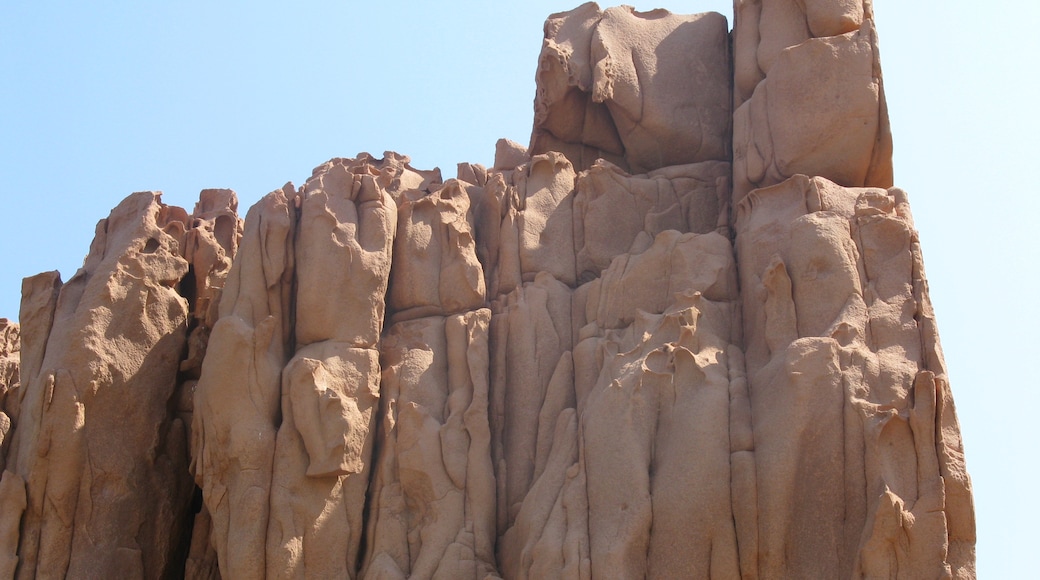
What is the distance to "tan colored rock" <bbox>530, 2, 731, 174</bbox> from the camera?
64.4 feet

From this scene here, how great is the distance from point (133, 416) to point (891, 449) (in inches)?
351

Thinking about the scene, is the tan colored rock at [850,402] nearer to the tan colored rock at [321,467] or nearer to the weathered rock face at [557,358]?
the weathered rock face at [557,358]

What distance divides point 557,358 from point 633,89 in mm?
4059

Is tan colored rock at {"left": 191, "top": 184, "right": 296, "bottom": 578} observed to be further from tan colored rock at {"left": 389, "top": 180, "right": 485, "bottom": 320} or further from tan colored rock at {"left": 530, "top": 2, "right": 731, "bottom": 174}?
tan colored rock at {"left": 530, "top": 2, "right": 731, "bottom": 174}

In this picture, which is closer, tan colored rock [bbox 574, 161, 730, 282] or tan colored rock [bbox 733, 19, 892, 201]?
tan colored rock [bbox 733, 19, 892, 201]

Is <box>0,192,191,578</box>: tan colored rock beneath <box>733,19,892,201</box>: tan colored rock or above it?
beneath

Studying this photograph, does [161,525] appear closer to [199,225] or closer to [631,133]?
[199,225]

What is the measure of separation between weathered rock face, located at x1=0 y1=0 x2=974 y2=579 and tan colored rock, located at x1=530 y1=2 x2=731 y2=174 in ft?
0.12

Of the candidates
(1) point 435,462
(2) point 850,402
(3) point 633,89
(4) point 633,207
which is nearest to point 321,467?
(1) point 435,462

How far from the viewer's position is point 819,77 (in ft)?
57.9

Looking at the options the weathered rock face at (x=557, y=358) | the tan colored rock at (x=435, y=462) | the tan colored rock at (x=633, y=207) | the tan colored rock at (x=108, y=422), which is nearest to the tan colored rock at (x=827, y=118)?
the weathered rock face at (x=557, y=358)

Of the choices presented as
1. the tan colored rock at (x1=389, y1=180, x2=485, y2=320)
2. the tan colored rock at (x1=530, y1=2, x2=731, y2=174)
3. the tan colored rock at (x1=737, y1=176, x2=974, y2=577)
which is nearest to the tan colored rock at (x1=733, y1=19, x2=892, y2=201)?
the tan colored rock at (x1=737, y1=176, x2=974, y2=577)

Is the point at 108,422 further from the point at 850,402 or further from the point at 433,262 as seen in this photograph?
the point at 850,402

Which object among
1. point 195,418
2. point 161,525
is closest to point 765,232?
point 195,418
